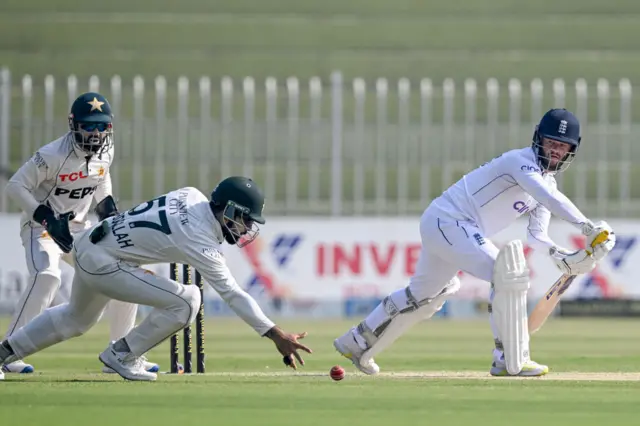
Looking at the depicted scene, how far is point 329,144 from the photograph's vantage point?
17.2m

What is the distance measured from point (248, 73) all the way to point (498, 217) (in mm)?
11650

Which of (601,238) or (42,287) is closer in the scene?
(601,238)

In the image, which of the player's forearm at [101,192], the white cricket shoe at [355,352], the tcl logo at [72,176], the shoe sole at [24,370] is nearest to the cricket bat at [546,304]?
the white cricket shoe at [355,352]

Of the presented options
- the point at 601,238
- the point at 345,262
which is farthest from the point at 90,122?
the point at 345,262

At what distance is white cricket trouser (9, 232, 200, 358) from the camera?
7.34m

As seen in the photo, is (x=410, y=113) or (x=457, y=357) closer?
(x=457, y=357)

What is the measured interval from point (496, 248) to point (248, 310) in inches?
70.3

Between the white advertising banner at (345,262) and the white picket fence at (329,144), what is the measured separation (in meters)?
1.04

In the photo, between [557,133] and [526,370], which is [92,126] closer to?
[557,133]

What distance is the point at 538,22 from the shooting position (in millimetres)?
20281

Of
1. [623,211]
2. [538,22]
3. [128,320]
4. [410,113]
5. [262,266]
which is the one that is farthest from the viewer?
[538,22]

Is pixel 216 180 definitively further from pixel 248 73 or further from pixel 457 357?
pixel 457 357

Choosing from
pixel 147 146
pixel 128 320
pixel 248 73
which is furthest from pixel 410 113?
pixel 128 320

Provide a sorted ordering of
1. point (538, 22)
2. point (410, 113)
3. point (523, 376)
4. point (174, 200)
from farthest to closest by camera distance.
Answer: point (538, 22), point (410, 113), point (523, 376), point (174, 200)
